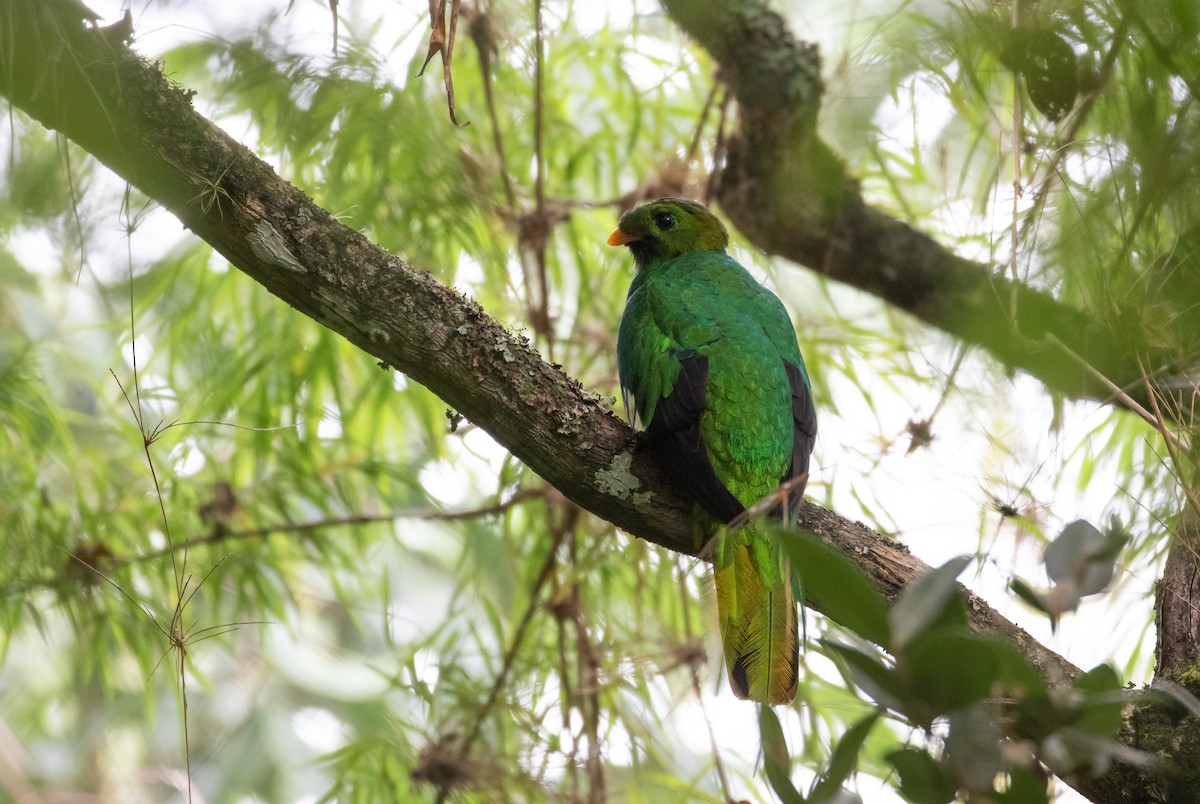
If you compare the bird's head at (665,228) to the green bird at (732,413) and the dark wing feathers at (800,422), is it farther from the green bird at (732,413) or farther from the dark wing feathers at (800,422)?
the dark wing feathers at (800,422)

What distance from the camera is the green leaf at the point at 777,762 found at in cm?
102

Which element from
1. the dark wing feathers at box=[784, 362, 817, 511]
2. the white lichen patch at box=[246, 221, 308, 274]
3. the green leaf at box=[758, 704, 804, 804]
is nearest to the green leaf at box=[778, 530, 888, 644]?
the green leaf at box=[758, 704, 804, 804]

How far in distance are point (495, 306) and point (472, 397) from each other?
1.32m

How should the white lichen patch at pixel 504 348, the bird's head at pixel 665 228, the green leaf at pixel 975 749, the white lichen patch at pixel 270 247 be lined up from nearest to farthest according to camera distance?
the green leaf at pixel 975 749 < the white lichen patch at pixel 270 247 < the white lichen patch at pixel 504 348 < the bird's head at pixel 665 228

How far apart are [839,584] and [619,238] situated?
2687mm

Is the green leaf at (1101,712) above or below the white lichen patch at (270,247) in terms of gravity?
below

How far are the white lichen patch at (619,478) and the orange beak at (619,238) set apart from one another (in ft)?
4.42

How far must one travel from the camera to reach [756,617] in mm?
2352

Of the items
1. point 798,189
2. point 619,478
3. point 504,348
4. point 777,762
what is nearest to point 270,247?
point 504,348

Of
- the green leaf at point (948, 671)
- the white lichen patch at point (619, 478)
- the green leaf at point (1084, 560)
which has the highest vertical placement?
the white lichen patch at point (619, 478)

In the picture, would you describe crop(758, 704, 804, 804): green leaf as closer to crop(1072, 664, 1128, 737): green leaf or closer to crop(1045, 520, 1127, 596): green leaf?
crop(1072, 664, 1128, 737): green leaf

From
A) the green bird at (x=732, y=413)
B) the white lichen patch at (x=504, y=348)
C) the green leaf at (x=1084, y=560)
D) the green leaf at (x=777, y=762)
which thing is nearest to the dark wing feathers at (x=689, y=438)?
the green bird at (x=732, y=413)

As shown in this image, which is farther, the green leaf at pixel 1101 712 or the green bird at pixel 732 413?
the green bird at pixel 732 413

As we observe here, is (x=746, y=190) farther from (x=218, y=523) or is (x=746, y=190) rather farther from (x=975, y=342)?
(x=218, y=523)
